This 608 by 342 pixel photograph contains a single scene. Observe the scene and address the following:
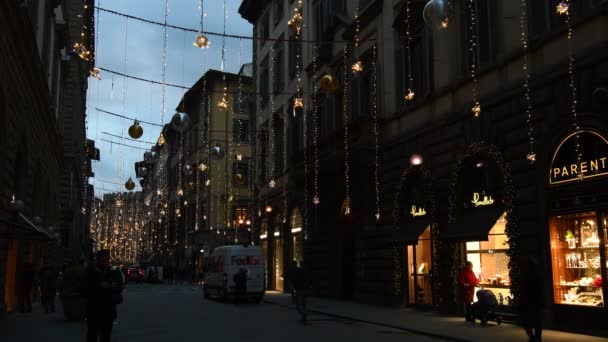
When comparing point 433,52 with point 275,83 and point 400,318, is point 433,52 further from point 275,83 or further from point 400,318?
point 275,83

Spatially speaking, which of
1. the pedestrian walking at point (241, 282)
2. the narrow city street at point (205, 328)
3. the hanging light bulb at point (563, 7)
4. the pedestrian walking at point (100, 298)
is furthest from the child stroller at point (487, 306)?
the pedestrian walking at point (241, 282)

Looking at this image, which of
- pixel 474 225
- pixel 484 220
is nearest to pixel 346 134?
pixel 474 225

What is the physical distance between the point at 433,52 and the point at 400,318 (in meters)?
8.44

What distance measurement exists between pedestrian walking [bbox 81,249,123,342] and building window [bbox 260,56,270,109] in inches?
1191

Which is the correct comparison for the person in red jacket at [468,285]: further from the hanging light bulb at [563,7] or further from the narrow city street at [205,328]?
the hanging light bulb at [563,7]

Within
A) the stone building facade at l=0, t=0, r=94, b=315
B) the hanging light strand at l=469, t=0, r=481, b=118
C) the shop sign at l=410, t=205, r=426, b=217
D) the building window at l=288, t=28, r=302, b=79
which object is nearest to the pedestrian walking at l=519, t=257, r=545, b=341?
the hanging light strand at l=469, t=0, r=481, b=118

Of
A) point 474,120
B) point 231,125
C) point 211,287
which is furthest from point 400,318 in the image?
point 231,125

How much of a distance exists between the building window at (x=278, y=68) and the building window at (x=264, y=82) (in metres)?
1.46

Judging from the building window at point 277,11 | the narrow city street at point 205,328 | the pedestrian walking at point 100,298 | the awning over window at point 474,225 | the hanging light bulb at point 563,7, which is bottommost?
the narrow city street at point 205,328

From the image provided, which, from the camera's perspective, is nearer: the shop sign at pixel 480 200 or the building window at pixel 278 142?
the shop sign at pixel 480 200

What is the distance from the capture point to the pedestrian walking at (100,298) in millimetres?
10391

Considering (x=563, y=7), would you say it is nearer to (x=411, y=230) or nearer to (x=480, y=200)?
(x=480, y=200)

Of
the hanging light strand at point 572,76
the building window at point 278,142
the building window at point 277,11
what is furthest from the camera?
the building window at point 277,11

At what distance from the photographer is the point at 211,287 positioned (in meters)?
30.0
